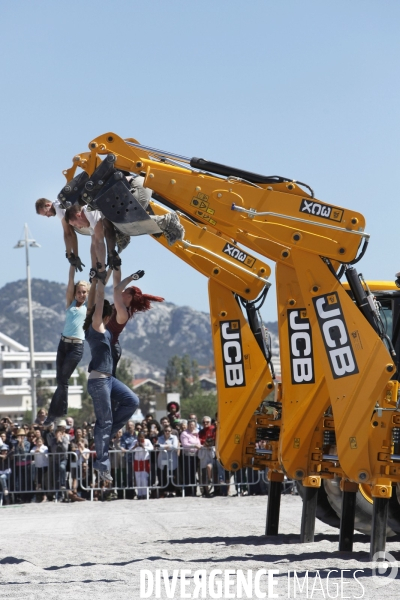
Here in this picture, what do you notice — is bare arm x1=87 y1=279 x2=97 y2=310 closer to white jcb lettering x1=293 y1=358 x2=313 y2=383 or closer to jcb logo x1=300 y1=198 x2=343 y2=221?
jcb logo x1=300 y1=198 x2=343 y2=221

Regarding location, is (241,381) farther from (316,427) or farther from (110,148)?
(110,148)

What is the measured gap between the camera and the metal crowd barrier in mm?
21438

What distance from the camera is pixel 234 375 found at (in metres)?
14.4

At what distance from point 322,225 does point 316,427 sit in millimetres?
2670

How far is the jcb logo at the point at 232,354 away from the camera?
14412mm

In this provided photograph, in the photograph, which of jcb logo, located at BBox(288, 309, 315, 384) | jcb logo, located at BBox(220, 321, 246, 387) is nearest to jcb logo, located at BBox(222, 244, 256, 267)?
jcb logo, located at BBox(220, 321, 246, 387)

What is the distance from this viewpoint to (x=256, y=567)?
1044 cm

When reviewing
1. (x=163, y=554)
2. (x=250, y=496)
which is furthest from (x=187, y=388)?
(x=163, y=554)

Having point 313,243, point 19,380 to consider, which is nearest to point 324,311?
point 313,243

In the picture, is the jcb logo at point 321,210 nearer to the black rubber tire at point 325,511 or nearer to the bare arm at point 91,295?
the bare arm at point 91,295

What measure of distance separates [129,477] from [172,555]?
400 inches

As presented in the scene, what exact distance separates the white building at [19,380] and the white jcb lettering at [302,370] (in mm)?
104898

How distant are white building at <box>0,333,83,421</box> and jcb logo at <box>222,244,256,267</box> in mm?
102846

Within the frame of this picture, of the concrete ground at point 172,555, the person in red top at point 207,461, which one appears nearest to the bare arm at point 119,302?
the concrete ground at point 172,555
